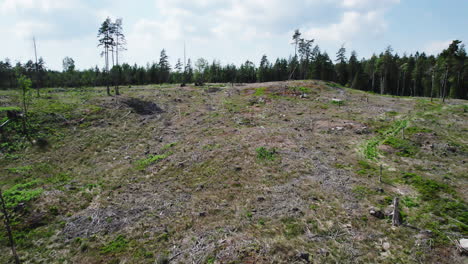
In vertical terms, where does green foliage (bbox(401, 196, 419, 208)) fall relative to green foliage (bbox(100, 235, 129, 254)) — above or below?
above

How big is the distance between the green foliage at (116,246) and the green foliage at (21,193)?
7.56m

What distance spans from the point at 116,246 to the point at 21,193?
932cm

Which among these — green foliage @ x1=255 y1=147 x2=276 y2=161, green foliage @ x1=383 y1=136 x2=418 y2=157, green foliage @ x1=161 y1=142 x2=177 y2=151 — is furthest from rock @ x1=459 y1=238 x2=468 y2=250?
green foliage @ x1=161 y1=142 x2=177 y2=151

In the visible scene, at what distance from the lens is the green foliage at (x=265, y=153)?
16.4 metres

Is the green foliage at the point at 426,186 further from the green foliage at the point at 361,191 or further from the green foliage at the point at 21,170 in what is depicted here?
the green foliage at the point at 21,170

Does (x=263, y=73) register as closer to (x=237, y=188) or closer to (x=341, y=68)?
(x=341, y=68)

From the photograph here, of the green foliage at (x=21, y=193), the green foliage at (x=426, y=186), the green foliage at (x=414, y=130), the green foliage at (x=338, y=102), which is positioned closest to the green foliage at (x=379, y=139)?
the green foliage at (x=414, y=130)

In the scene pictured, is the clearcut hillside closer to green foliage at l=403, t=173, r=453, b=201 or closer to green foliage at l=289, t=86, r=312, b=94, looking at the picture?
green foliage at l=403, t=173, r=453, b=201

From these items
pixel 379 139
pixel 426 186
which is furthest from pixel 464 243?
pixel 379 139

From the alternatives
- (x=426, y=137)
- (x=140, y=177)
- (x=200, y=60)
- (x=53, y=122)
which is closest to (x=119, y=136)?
(x=53, y=122)

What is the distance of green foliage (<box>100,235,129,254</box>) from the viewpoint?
897 centimetres

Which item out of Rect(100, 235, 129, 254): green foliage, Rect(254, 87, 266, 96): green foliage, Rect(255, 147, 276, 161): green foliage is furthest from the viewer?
Rect(254, 87, 266, 96): green foliage

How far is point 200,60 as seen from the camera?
92.9 meters

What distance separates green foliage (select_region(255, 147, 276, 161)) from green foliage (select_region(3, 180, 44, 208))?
48.0 ft
